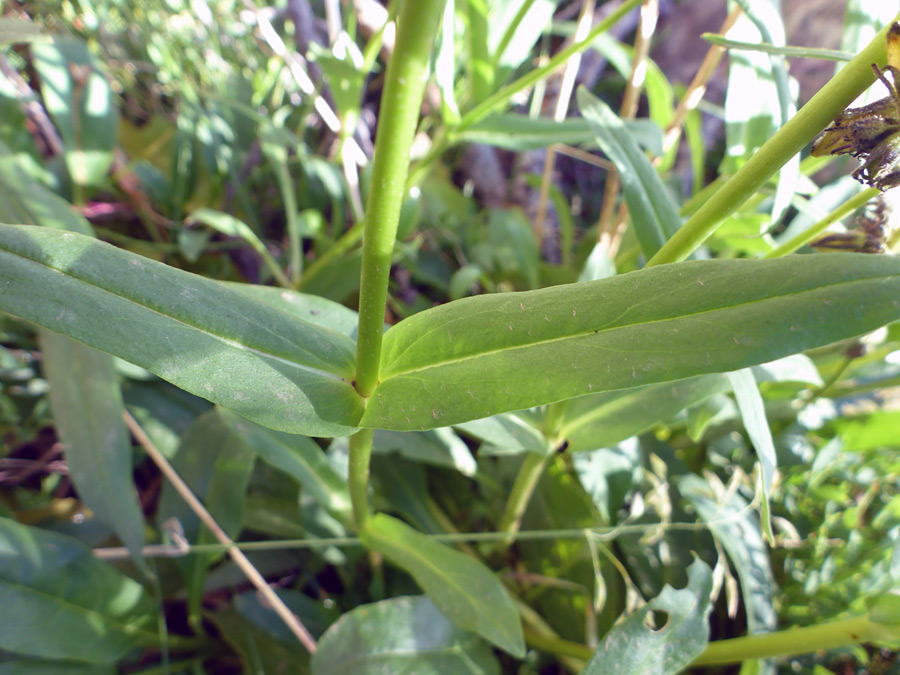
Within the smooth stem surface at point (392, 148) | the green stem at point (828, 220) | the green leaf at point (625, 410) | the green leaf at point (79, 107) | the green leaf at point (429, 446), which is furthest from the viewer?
the green leaf at point (79, 107)

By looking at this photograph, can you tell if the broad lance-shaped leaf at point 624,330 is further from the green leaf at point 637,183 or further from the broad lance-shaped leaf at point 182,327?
the green leaf at point 637,183

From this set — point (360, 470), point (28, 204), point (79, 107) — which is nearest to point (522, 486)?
point (360, 470)

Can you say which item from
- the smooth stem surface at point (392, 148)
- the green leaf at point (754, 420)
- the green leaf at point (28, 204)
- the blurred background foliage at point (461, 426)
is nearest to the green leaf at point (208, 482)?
the blurred background foliage at point (461, 426)

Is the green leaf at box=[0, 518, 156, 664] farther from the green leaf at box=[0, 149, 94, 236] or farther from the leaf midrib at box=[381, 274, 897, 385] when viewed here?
the leaf midrib at box=[381, 274, 897, 385]

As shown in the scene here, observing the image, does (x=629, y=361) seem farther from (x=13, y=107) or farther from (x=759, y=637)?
(x=13, y=107)

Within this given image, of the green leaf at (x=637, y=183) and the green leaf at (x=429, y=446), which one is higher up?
the green leaf at (x=637, y=183)

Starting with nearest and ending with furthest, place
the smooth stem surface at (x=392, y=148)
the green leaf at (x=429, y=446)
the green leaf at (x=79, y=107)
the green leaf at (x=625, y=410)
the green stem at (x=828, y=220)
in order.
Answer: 1. the smooth stem surface at (x=392, y=148)
2. the green stem at (x=828, y=220)
3. the green leaf at (x=625, y=410)
4. the green leaf at (x=429, y=446)
5. the green leaf at (x=79, y=107)
